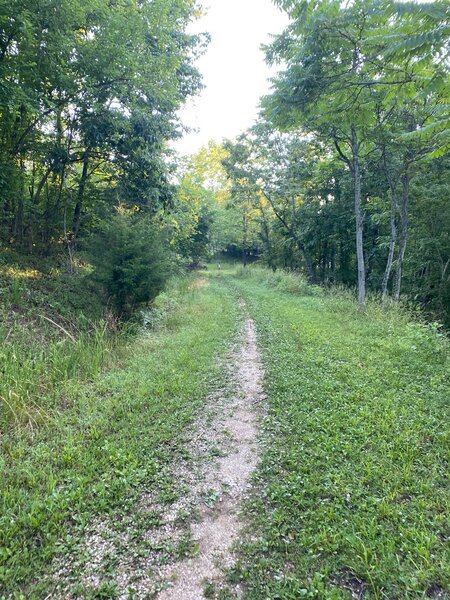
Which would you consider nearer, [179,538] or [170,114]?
[179,538]

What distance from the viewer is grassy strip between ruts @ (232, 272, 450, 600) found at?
186cm

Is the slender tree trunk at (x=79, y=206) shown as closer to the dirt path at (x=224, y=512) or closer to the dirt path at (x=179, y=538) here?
the dirt path at (x=224, y=512)

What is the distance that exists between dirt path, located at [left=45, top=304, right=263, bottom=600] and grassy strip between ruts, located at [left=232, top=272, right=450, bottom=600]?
7.3 inches

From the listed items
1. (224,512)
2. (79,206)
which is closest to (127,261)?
(79,206)

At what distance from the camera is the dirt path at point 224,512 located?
1.90m

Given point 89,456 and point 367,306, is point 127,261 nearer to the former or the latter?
point 89,456

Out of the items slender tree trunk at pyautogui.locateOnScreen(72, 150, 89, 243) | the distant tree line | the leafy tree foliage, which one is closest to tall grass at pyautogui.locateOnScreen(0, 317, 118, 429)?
the leafy tree foliage

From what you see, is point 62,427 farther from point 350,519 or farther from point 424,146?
point 424,146

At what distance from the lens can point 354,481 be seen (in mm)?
2592

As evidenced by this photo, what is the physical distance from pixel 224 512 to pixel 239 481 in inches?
14.1

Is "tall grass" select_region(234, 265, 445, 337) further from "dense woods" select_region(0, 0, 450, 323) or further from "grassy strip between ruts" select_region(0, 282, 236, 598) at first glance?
"grassy strip between ruts" select_region(0, 282, 236, 598)

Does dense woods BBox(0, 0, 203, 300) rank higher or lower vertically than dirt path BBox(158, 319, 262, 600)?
higher

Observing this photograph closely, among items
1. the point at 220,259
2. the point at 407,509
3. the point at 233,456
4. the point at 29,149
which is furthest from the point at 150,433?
the point at 220,259

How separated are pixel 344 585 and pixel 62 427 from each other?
302cm
